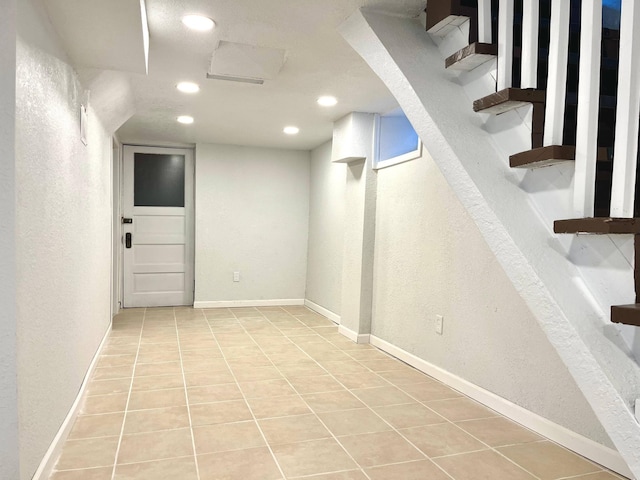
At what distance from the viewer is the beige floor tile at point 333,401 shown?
2.95 meters

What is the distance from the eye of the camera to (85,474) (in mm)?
2098

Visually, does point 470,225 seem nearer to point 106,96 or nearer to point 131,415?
point 131,415

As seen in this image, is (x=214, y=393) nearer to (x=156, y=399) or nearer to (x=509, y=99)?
(x=156, y=399)

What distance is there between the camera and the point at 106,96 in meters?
3.40

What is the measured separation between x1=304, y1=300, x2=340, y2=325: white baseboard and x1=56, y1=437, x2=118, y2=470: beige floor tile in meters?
3.29

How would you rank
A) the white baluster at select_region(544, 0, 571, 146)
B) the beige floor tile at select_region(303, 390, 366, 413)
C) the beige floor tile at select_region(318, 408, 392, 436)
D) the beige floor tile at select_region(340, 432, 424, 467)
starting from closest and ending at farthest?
1. the white baluster at select_region(544, 0, 571, 146)
2. the beige floor tile at select_region(340, 432, 424, 467)
3. the beige floor tile at select_region(318, 408, 392, 436)
4. the beige floor tile at select_region(303, 390, 366, 413)

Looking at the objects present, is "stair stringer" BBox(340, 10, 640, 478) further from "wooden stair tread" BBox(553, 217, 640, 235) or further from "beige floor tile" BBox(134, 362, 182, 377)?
"beige floor tile" BBox(134, 362, 182, 377)

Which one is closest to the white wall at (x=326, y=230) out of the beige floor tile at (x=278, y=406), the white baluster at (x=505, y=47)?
the beige floor tile at (x=278, y=406)

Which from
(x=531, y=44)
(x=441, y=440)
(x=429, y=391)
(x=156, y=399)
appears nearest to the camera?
(x=531, y=44)

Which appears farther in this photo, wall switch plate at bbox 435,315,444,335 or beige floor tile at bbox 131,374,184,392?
wall switch plate at bbox 435,315,444,335

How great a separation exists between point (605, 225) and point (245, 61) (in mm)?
2389

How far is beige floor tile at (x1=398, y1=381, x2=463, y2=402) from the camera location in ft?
10.4

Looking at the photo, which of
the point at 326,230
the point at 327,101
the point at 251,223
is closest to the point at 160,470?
the point at 327,101

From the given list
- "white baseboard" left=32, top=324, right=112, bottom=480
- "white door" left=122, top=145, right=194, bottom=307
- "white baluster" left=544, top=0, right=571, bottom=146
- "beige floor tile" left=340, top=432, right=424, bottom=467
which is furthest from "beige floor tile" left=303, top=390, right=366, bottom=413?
"white door" left=122, top=145, right=194, bottom=307
